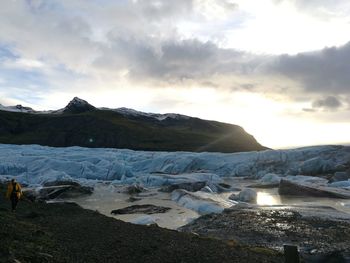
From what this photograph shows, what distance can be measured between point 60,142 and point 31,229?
330ft

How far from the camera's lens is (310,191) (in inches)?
1442

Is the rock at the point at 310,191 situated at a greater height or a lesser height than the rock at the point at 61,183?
greater

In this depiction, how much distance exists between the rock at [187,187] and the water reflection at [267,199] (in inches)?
228

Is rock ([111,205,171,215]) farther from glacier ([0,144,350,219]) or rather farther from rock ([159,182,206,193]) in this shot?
glacier ([0,144,350,219])

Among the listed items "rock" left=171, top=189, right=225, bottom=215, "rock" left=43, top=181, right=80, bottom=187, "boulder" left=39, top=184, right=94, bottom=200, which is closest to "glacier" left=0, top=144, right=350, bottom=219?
"rock" left=43, top=181, right=80, bottom=187

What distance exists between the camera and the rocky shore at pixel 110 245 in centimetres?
1320

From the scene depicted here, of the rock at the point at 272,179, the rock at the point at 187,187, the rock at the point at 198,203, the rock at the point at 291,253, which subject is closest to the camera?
the rock at the point at 291,253

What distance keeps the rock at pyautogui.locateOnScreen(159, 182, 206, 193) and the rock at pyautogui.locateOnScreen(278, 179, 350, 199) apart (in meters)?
7.51

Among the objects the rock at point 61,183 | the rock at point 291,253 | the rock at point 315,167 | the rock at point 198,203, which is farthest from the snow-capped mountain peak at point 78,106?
the rock at point 291,253

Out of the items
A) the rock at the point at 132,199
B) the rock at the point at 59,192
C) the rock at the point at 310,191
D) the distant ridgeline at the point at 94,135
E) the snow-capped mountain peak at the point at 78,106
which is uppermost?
the snow-capped mountain peak at the point at 78,106

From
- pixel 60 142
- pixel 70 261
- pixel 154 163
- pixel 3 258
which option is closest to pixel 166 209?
pixel 70 261

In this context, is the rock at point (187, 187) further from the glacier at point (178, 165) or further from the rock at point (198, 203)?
the glacier at point (178, 165)

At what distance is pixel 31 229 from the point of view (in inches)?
673

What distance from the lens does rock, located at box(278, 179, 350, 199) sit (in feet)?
114
